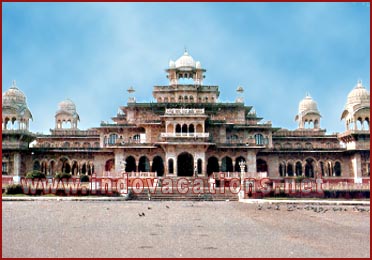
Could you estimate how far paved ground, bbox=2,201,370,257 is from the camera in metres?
11.2

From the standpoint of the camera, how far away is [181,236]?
14.1 metres

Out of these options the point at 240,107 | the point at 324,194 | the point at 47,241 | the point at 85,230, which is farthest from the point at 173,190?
the point at 47,241

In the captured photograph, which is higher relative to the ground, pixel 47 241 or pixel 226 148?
pixel 226 148

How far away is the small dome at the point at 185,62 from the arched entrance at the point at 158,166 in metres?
12.0

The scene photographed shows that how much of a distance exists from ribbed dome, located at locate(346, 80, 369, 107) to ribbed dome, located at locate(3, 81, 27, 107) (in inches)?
1545

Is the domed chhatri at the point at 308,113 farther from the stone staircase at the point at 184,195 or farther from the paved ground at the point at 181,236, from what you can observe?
the paved ground at the point at 181,236

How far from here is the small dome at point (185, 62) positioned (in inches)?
2177

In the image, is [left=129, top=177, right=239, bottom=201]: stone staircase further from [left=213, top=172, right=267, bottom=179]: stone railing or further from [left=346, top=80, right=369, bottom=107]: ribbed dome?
[left=346, top=80, right=369, bottom=107]: ribbed dome

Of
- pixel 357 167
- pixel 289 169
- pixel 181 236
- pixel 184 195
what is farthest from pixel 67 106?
pixel 181 236

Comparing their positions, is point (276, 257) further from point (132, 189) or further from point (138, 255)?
point (132, 189)

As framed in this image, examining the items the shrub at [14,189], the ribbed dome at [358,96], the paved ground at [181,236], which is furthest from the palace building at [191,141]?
the paved ground at [181,236]

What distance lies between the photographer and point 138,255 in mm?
10773

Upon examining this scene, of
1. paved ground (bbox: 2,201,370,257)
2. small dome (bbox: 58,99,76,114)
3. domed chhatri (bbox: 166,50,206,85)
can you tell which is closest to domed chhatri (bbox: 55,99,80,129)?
small dome (bbox: 58,99,76,114)

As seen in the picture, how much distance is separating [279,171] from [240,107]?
9.03 m
